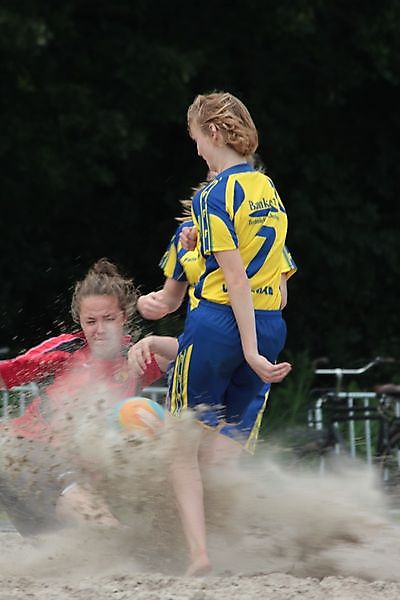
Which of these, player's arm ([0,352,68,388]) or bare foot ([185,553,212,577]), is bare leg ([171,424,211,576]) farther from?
player's arm ([0,352,68,388])

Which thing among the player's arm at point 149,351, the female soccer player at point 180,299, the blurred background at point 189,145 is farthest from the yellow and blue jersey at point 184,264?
the blurred background at point 189,145

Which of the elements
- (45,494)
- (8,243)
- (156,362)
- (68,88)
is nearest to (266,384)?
(156,362)

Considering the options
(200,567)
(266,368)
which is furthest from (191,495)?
(266,368)

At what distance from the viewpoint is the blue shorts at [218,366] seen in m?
4.89

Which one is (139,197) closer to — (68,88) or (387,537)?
(68,88)

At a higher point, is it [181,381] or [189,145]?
[189,145]

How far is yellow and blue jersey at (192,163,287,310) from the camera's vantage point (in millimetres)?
4824

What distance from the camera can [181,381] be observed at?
4988 millimetres

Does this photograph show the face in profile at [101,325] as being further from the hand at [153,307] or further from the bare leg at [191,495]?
the bare leg at [191,495]

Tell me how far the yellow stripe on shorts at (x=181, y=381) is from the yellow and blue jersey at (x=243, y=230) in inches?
8.8

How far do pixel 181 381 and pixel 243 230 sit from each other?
0.61 m

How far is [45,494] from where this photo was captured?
5281mm

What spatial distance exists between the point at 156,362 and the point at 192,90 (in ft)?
32.0

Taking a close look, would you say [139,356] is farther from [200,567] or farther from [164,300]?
[200,567]
